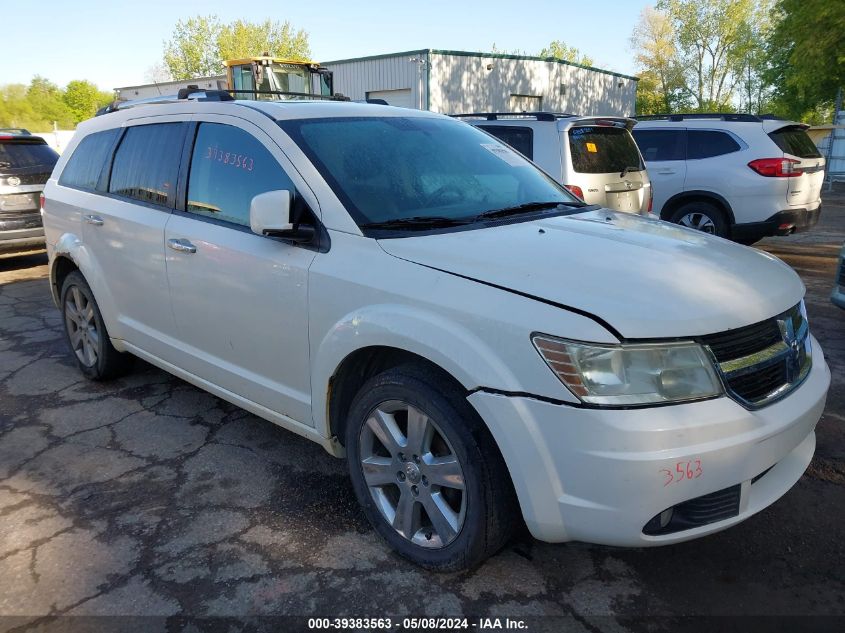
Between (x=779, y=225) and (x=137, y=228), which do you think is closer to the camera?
(x=137, y=228)

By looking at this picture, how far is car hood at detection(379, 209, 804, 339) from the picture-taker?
82.0 inches

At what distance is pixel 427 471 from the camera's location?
7.98 ft

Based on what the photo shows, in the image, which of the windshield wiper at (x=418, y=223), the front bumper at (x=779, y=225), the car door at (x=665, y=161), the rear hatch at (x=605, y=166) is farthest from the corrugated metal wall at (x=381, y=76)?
the windshield wiper at (x=418, y=223)

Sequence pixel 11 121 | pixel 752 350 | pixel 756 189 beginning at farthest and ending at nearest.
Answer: pixel 11 121 < pixel 756 189 < pixel 752 350

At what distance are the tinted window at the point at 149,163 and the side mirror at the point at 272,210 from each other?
3.70 feet

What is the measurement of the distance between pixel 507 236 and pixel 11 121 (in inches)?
2650

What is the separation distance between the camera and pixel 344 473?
334 cm

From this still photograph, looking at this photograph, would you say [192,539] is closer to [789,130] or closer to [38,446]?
[38,446]

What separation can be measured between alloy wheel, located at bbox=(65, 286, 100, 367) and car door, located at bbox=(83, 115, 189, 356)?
41cm

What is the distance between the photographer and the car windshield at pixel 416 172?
9.27ft

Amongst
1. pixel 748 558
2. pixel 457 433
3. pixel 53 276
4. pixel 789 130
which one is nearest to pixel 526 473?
pixel 457 433

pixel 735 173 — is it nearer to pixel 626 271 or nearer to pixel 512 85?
pixel 626 271

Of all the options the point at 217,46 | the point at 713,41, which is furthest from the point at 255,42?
the point at 713,41

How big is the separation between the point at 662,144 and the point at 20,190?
8.37 meters
